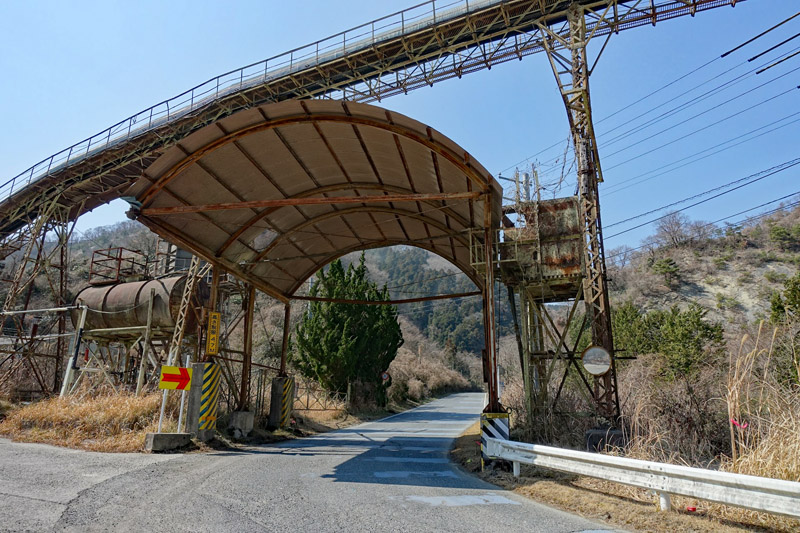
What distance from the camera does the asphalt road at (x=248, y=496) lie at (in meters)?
5.05

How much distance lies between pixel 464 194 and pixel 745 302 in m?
47.7

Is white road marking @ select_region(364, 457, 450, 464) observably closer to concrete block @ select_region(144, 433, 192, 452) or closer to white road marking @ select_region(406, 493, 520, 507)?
white road marking @ select_region(406, 493, 520, 507)

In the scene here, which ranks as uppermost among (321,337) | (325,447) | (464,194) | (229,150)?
(229,150)

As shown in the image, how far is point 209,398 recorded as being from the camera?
12.5 meters

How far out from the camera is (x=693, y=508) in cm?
539

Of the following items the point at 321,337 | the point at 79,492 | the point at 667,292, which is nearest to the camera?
the point at 79,492

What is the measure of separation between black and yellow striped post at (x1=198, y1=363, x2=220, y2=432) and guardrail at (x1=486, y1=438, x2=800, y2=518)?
878 cm

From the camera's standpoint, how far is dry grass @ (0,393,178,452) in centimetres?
1084

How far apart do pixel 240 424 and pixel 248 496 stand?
823 centimetres

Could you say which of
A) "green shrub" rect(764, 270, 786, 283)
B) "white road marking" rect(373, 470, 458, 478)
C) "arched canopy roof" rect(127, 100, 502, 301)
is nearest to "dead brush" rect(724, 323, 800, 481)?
"white road marking" rect(373, 470, 458, 478)

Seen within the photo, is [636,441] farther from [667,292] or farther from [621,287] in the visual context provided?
[621,287]

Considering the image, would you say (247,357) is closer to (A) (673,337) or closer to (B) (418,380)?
(A) (673,337)

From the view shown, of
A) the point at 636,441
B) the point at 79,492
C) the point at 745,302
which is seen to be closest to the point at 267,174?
the point at 79,492

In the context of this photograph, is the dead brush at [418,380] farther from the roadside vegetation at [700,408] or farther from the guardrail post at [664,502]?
the guardrail post at [664,502]
